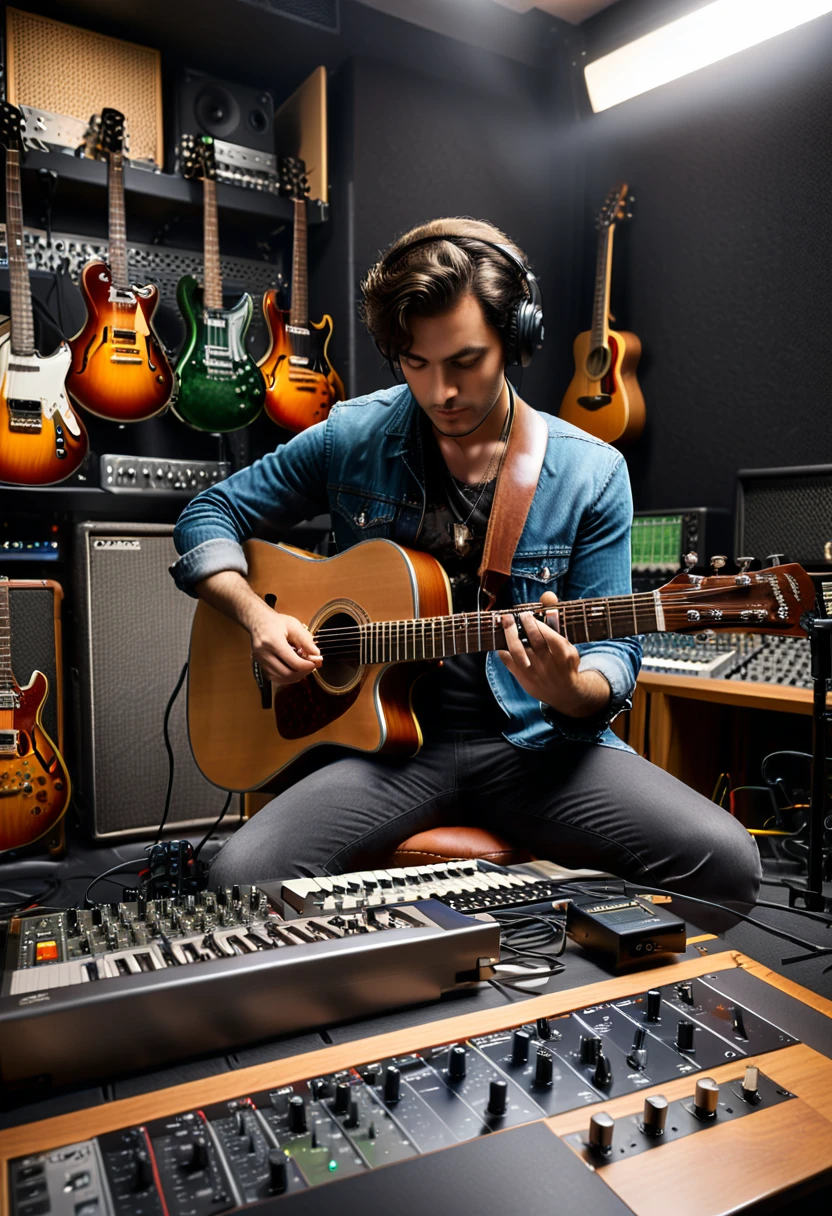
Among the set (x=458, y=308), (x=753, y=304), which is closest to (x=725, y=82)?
(x=753, y=304)

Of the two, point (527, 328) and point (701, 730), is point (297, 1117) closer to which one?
point (527, 328)

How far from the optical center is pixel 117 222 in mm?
2645

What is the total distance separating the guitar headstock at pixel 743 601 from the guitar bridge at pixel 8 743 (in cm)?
182

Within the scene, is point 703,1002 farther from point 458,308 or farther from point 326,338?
point 326,338

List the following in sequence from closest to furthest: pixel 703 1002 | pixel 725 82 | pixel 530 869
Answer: pixel 703 1002
pixel 530 869
pixel 725 82

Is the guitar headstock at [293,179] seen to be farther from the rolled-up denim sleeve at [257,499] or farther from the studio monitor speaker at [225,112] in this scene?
the rolled-up denim sleeve at [257,499]

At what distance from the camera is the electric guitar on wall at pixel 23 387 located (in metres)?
2.44

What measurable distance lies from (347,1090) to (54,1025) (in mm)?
219

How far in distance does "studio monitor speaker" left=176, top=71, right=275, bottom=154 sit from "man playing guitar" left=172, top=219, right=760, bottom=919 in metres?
1.80

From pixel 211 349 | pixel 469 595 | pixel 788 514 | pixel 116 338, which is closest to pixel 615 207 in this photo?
pixel 788 514

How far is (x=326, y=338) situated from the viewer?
9.86ft

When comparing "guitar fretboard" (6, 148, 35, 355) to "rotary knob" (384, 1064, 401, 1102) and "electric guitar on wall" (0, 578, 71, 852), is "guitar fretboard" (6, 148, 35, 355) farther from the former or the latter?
"rotary knob" (384, 1064, 401, 1102)

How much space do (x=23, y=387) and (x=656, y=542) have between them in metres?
2.06

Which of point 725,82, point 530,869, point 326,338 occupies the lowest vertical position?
point 530,869
